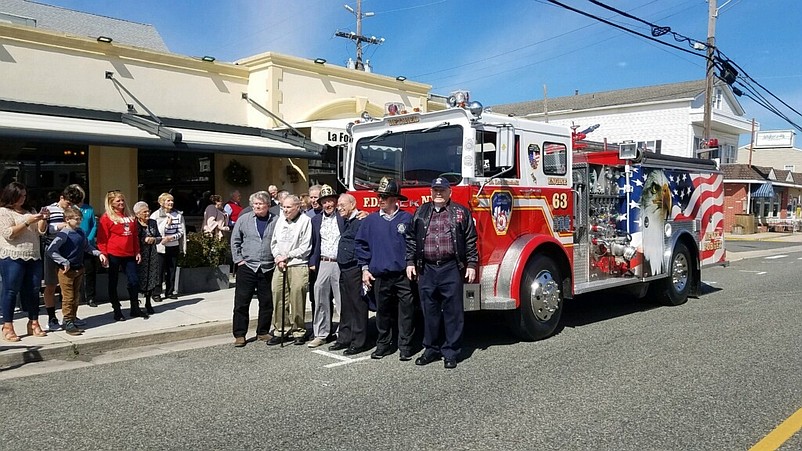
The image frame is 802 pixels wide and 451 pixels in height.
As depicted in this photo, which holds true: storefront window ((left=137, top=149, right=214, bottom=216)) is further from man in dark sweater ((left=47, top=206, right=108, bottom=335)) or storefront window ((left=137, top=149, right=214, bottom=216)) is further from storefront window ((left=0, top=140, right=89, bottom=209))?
man in dark sweater ((left=47, top=206, right=108, bottom=335))

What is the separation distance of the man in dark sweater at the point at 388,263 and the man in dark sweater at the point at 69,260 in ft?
11.0

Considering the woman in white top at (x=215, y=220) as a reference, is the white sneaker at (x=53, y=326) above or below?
below

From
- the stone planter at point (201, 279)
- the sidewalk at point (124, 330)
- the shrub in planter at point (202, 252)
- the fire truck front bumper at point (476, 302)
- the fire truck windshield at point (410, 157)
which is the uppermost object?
the fire truck windshield at point (410, 157)

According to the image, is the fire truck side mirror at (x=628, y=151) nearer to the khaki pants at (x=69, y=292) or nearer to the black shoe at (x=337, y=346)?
the black shoe at (x=337, y=346)

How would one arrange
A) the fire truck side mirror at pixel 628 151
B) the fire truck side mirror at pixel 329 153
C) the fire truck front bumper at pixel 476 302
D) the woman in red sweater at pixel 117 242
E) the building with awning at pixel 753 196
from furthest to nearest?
the building with awning at pixel 753 196 < the fire truck side mirror at pixel 329 153 < the fire truck side mirror at pixel 628 151 < the woman in red sweater at pixel 117 242 < the fire truck front bumper at pixel 476 302

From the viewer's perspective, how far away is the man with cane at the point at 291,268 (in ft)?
23.7

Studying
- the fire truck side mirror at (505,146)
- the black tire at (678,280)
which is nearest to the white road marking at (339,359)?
the fire truck side mirror at (505,146)

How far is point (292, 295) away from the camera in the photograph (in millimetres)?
7387

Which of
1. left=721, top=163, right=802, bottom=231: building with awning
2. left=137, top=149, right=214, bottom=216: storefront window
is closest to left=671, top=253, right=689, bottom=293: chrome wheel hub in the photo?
left=137, top=149, right=214, bottom=216: storefront window

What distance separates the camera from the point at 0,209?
22.8ft

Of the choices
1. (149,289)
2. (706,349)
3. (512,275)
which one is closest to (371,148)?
(512,275)

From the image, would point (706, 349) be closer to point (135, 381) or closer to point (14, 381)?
point (135, 381)

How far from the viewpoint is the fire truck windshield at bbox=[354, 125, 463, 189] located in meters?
6.95

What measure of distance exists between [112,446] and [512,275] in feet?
13.3
